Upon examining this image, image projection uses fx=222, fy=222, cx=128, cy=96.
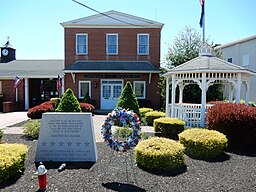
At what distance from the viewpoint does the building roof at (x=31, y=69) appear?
859 inches

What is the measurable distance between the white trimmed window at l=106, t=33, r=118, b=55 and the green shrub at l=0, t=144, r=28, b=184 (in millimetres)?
→ 16003

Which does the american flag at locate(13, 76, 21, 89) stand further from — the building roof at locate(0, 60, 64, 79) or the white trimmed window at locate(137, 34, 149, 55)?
the white trimmed window at locate(137, 34, 149, 55)

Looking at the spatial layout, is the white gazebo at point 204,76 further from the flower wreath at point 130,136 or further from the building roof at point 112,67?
the building roof at point 112,67

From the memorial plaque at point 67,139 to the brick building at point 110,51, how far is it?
14078 mm

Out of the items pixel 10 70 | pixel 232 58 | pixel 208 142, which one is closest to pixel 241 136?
pixel 208 142

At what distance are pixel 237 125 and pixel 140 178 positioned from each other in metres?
4.51

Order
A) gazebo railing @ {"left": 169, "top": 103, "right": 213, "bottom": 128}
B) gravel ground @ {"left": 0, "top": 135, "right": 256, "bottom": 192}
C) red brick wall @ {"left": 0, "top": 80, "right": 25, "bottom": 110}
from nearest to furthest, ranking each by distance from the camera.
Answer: gravel ground @ {"left": 0, "top": 135, "right": 256, "bottom": 192} < gazebo railing @ {"left": 169, "top": 103, "right": 213, "bottom": 128} < red brick wall @ {"left": 0, "top": 80, "right": 25, "bottom": 110}

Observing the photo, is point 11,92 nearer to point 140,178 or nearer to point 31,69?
point 31,69

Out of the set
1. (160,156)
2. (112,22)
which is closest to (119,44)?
(112,22)

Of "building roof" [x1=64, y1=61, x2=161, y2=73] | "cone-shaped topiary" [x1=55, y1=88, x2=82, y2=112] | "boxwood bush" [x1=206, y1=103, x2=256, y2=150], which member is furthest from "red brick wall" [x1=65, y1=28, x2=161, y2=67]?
"boxwood bush" [x1=206, y1=103, x2=256, y2=150]

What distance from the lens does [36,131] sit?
920cm

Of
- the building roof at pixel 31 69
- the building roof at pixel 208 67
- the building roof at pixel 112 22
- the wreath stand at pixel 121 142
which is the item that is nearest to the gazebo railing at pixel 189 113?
the building roof at pixel 208 67

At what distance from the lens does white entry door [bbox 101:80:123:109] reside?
67.3 feet

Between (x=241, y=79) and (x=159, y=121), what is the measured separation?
4.68 metres
